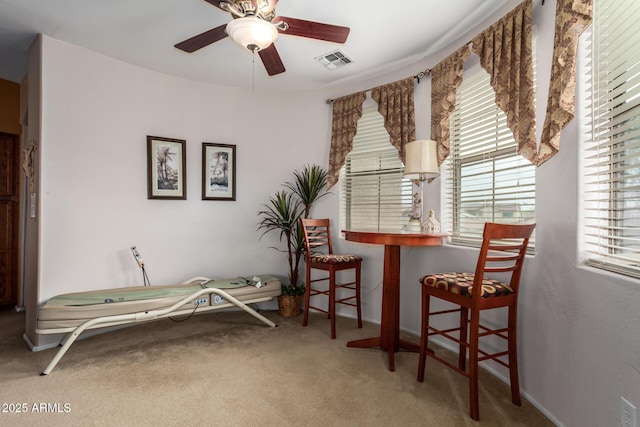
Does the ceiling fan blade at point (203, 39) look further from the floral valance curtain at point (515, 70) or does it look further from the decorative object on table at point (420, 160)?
the floral valance curtain at point (515, 70)

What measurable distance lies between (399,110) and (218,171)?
6.68 feet

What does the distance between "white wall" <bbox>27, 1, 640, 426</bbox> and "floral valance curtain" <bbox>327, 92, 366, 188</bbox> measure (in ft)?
0.52

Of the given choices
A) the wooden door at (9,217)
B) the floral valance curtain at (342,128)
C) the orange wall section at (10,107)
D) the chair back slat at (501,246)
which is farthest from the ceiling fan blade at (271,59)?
the wooden door at (9,217)

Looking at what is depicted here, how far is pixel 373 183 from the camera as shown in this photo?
3430 mm

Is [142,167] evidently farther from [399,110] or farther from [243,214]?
[399,110]

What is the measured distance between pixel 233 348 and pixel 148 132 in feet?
7.40

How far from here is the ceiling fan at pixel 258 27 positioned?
1735mm

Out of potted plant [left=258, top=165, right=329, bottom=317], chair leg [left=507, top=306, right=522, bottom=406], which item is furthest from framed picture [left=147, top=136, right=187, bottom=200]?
chair leg [left=507, top=306, right=522, bottom=406]

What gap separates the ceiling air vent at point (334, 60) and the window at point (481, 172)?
3.52ft

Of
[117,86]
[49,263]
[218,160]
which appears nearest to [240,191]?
[218,160]

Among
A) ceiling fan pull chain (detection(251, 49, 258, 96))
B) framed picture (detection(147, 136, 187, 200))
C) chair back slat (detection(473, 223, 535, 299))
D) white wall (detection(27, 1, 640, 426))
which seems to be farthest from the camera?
framed picture (detection(147, 136, 187, 200))

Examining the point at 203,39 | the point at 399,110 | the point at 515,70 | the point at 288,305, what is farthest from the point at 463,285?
the point at 203,39

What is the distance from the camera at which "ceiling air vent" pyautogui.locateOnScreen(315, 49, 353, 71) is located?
9.51 ft

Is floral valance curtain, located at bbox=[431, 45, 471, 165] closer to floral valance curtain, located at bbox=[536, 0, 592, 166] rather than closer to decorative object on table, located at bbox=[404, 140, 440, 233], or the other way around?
decorative object on table, located at bbox=[404, 140, 440, 233]
